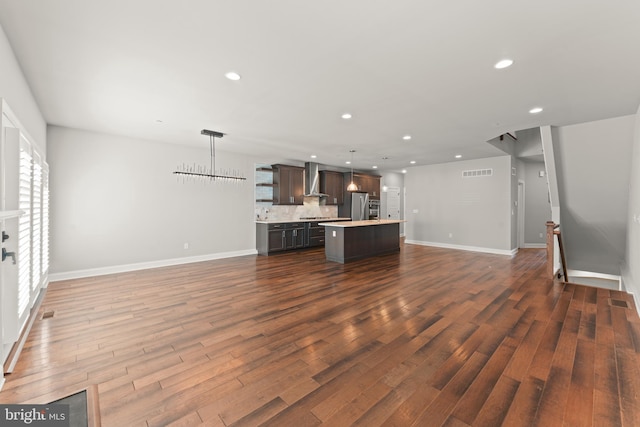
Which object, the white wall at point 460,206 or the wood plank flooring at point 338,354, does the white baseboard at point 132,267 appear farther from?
the white wall at point 460,206

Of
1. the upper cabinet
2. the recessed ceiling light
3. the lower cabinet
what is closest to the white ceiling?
the recessed ceiling light

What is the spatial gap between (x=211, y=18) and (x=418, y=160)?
7.30 metres

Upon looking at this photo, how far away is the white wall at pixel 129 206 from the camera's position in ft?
15.8

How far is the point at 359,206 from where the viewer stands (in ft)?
32.0

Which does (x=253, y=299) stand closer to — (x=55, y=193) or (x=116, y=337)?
(x=116, y=337)

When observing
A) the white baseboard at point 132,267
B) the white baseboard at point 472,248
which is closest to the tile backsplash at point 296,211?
the white baseboard at point 132,267

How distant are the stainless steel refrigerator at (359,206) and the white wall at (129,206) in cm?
422

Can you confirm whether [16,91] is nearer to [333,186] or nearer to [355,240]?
[355,240]

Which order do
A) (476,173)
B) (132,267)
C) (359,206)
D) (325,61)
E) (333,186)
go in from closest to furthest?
(325,61), (132,267), (476,173), (333,186), (359,206)

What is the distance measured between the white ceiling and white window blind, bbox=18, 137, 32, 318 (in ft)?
3.07

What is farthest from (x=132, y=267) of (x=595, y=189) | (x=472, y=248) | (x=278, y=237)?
(x=595, y=189)

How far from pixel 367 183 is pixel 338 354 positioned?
826 cm

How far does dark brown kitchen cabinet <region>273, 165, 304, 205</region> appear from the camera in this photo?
7.88 metres

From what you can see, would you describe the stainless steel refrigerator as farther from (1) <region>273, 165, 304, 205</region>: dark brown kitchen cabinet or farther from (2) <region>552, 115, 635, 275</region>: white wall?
(2) <region>552, 115, 635, 275</region>: white wall
